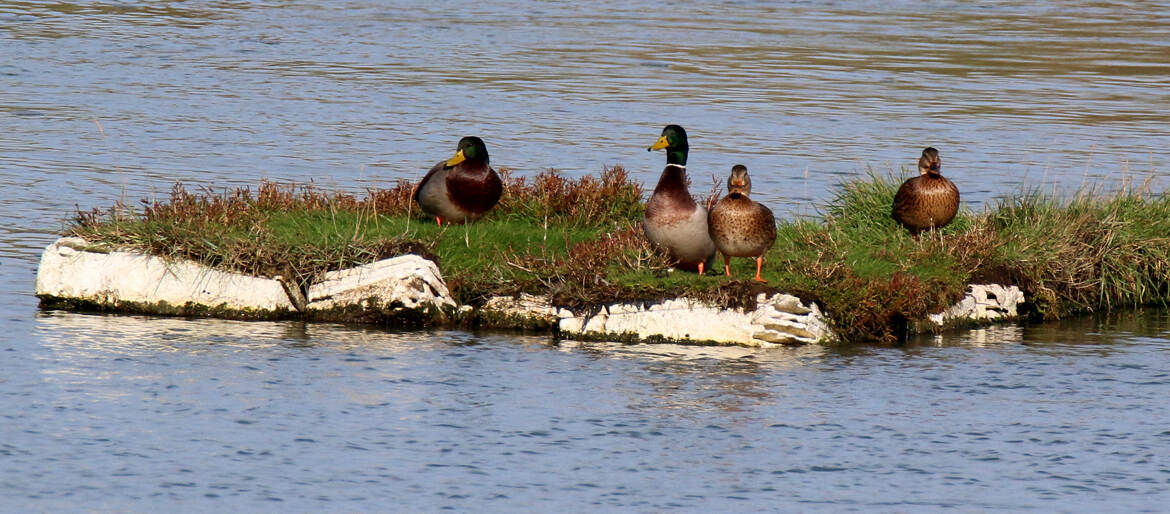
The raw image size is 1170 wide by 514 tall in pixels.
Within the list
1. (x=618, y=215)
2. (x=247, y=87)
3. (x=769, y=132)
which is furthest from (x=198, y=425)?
(x=247, y=87)

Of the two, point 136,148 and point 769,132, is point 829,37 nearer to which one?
point 769,132

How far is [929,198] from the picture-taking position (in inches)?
536

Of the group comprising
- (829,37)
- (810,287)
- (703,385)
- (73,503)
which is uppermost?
(829,37)

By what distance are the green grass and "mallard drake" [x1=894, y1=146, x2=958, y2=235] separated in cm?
16

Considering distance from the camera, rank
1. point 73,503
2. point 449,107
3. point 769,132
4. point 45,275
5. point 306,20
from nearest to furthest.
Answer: point 73,503 → point 45,275 → point 769,132 → point 449,107 → point 306,20

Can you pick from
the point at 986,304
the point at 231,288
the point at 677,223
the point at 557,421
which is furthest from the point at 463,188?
the point at 986,304

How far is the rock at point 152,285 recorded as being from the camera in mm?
12648

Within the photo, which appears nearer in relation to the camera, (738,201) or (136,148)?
(738,201)

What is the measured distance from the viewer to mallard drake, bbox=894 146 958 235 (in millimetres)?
13625

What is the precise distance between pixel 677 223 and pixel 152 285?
4144 mm

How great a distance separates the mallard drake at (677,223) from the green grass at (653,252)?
0.17 metres

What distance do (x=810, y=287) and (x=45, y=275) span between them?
6.05m

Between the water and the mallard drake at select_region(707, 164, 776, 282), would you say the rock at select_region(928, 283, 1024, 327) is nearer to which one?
the water

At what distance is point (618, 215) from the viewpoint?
14891 mm
